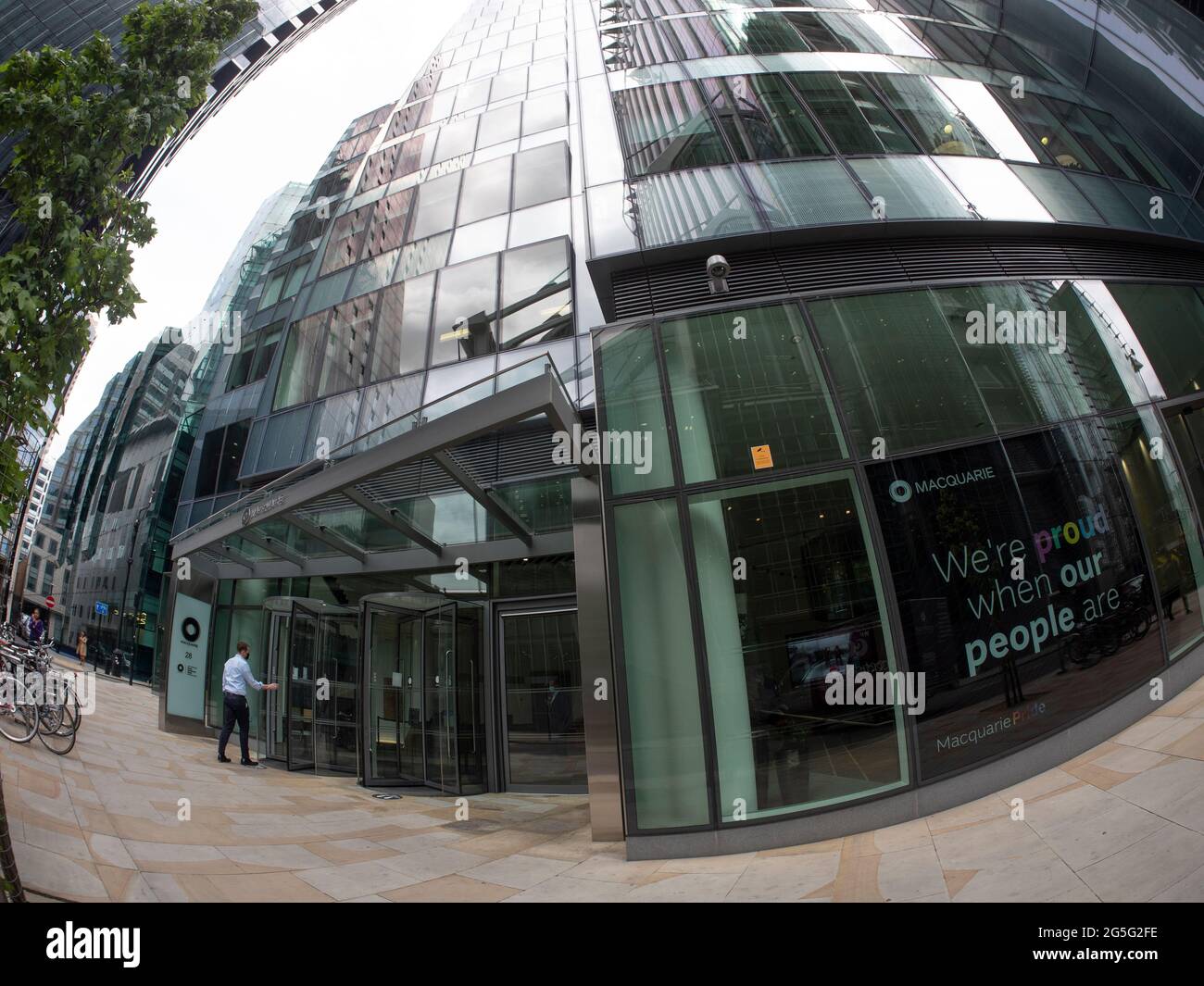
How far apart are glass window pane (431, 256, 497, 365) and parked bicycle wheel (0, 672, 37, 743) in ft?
26.1

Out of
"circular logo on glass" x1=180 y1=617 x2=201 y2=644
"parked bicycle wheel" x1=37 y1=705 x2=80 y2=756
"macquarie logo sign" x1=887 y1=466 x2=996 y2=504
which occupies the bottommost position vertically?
"parked bicycle wheel" x1=37 y1=705 x2=80 y2=756

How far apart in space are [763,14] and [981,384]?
13458 mm

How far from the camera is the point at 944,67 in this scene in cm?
1158

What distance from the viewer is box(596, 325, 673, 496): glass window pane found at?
6137 mm

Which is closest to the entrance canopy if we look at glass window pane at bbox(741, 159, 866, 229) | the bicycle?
the bicycle

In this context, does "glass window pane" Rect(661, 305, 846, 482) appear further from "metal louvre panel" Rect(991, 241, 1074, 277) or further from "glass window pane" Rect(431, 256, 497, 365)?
"glass window pane" Rect(431, 256, 497, 365)

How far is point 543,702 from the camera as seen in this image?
895 centimetres

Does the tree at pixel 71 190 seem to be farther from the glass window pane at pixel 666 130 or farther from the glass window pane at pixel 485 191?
the glass window pane at pixel 485 191

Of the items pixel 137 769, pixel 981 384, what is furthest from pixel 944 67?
pixel 137 769

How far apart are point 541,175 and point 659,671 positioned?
12.2 m

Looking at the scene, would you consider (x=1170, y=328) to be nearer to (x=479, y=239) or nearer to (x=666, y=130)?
(x=666, y=130)

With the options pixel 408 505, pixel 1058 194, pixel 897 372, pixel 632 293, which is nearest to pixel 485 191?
pixel 632 293

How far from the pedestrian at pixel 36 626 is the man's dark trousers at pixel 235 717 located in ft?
8.39
